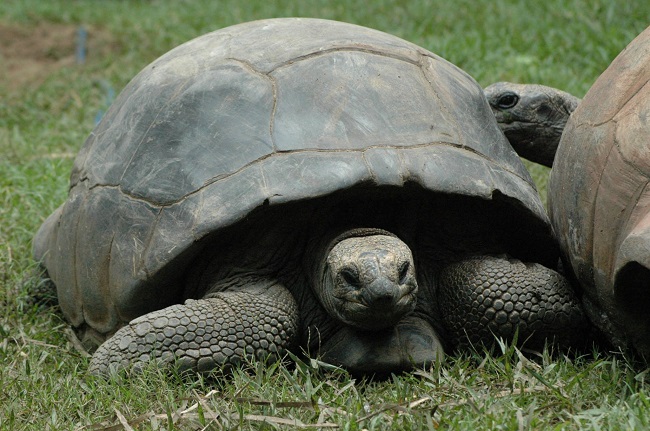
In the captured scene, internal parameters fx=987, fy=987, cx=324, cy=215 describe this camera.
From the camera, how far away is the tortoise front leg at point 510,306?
3.28 meters

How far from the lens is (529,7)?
8273 millimetres

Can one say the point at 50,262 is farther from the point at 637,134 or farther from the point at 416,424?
the point at 637,134

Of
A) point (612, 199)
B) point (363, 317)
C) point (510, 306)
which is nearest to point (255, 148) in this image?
point (363, 317)

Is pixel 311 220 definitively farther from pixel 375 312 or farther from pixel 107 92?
pixel 107 92

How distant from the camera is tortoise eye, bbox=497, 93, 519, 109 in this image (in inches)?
162

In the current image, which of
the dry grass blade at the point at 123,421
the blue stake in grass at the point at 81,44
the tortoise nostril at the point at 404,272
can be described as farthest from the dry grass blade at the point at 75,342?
the blue stake in grass at the point at 81,44

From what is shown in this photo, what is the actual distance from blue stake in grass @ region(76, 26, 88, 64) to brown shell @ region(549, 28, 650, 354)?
22.0ft

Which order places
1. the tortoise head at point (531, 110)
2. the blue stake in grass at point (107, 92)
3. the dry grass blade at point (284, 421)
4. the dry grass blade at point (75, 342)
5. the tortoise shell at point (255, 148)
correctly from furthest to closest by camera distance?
the blue stake in grass at point (107, 92)
the tortoise head at point (531, 110)
the dry grass blade at point (75, 342)
the tortoise shell at point (255, 148)
the dry grass blade at point (284, 421)

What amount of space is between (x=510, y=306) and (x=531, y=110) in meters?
1.13

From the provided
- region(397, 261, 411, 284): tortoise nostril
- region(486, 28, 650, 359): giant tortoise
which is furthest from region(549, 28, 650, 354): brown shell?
region(397, 261, 411, 284): tortoise nostril

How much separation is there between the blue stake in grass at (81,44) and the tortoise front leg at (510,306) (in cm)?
646

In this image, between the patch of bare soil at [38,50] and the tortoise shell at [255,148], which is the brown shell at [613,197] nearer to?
the tortoise shell at [255,148]

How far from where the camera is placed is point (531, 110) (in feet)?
13.4

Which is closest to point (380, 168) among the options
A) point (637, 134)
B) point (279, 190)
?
point (279, 190)
